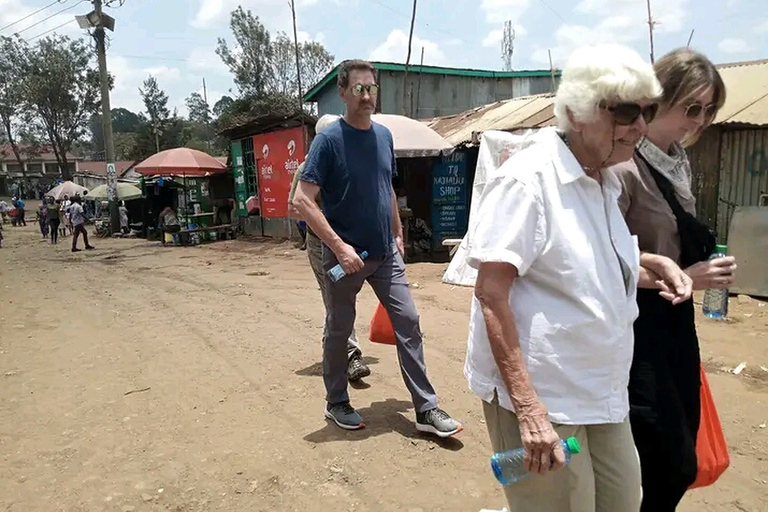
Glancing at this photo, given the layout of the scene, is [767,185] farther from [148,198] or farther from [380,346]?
[148,198]

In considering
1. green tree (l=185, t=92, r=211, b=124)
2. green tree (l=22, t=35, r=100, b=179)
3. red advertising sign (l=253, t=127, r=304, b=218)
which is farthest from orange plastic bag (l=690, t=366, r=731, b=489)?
green tree (l=185, t=92, r=211, b=124)

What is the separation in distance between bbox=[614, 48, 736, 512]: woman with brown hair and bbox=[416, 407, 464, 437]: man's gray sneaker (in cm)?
138

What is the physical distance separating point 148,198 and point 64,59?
22498 millimetres

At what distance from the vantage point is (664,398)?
6.30 ft

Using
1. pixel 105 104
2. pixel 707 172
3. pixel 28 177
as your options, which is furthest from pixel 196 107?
pixel 707 172

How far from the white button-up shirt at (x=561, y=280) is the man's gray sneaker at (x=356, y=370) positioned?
2736 millimetres

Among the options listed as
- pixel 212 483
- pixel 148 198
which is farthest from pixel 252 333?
pixel 148 198

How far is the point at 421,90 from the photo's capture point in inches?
701

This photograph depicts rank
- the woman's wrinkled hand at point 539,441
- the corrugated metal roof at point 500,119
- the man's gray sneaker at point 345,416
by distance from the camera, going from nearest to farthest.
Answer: the woman's wrinkled hand at point 539,441 → the man's gray sneaker at point 345,416 → the corrugated metal roof at point 500,119

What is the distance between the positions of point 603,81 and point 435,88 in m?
17.2

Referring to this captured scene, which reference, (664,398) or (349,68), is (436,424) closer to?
(664,398)

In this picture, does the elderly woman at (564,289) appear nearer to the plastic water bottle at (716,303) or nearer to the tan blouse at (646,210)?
the tan blouse at (646,210)

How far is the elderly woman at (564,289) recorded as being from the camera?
1.57 meters

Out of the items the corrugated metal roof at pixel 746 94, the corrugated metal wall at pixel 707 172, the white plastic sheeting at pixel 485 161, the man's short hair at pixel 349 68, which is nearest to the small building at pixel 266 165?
the white plastic sheeting at pixel 485 161
